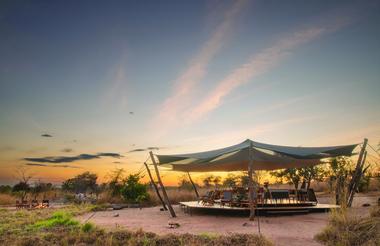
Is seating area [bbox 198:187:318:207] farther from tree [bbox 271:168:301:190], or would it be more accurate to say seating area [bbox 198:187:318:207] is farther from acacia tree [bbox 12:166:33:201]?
acacia tree [bbox 12:166:33:201]

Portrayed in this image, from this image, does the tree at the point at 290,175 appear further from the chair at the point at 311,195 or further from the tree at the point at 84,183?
the tree at the point at 84,183

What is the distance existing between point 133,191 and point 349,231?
12.5m

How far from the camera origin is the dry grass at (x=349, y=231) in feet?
17.0

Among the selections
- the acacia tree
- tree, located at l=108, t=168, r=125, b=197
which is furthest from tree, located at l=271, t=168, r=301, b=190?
the acacia tree

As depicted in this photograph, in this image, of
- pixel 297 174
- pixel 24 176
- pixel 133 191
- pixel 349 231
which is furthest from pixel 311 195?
pixel 24 176

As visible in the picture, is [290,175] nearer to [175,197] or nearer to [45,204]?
[175,197]

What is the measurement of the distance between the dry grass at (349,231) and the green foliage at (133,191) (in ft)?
38.3

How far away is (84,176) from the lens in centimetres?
3550

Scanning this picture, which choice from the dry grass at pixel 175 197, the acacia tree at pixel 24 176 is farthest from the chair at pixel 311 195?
the acacia tree at pixel 24 176

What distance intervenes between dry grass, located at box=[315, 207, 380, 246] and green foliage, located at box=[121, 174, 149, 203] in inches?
459

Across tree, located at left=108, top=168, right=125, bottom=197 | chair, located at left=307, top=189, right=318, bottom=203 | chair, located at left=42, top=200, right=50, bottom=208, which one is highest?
tree, located at left=108, top=168, right=125, bottom=197

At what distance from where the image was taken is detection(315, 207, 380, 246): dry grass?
5.20 m

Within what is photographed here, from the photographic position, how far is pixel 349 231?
552cm

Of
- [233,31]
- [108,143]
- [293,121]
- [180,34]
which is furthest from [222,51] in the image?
[108,143]
